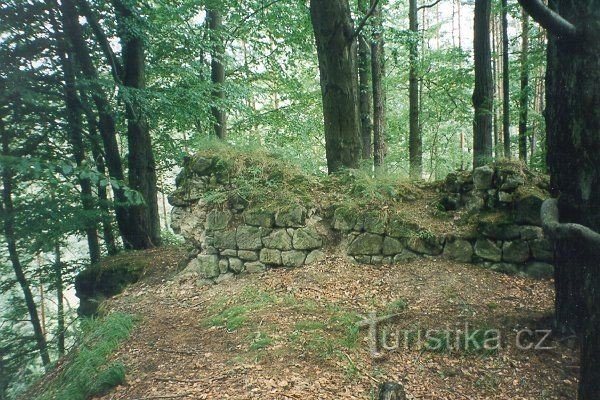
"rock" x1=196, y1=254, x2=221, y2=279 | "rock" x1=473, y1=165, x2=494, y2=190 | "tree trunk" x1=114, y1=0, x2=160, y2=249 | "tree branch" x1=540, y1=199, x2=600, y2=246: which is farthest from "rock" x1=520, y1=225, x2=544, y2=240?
"tree trunk" x1=114, y1=0, x2=160, y2=249

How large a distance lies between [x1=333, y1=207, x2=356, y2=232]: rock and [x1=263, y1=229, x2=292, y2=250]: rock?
0.75 m

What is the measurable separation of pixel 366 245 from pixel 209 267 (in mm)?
2471

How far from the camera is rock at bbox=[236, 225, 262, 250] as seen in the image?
17.9 ft

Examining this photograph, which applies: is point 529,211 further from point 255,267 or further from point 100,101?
point 100,101

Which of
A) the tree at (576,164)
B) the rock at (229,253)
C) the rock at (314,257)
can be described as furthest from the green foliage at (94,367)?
the tree at (576,164)

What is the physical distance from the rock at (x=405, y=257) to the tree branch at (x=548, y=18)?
3.23 metres

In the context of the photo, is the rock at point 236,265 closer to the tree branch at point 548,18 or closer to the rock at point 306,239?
the rock at point 306,239

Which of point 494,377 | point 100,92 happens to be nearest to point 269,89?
point 100,92

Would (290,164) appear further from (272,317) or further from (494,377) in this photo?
(494,377)

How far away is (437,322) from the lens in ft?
12.5

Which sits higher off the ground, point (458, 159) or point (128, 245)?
point (458, 159)

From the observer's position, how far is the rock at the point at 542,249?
4.52 m

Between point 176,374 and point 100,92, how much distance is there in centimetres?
652

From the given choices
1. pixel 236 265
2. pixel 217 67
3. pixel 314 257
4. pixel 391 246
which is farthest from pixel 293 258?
pixel 217 67
